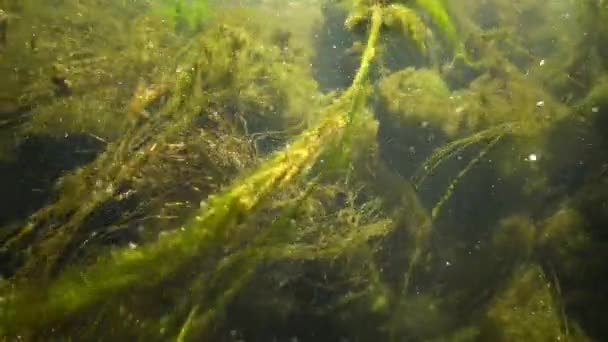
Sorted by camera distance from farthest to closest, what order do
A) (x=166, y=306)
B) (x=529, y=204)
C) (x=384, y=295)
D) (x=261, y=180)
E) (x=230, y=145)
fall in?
(x=529, y=204)
(x=384, y=295)
(x=230, y=145)
(x=166, y=306)
(x=261, y=180)

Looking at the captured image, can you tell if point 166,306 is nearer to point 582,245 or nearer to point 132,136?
point 132,136

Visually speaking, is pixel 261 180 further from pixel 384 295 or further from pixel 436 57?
pixel 436 57

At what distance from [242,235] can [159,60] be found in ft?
8.04

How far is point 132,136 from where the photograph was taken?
11.5 ft

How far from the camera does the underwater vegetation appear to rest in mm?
2674

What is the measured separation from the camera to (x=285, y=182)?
240 centimetres

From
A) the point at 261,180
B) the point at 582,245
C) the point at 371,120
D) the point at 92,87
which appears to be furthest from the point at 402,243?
the point at 92,87

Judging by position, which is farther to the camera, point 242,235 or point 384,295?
point 384,295

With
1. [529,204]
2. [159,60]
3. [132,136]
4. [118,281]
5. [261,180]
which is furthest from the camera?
[529,204]

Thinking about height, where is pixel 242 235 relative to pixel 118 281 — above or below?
below

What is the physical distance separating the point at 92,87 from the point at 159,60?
2.37 ft

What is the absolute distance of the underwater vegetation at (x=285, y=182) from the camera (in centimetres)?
267

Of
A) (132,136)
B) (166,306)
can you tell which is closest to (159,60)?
(132,136)

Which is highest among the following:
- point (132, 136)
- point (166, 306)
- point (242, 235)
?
point (132, 136)
